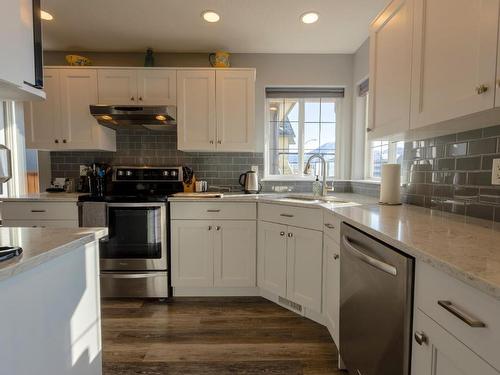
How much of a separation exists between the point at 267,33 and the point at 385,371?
2.61 meters

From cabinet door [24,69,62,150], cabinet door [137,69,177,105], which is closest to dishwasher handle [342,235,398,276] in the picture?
cabinet door [137,69,177,105]

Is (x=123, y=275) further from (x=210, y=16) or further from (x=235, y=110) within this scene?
(x=210, y=16)

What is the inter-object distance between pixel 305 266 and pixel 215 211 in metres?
0.89

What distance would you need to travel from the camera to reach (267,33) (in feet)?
8.19

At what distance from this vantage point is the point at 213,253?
240 cm

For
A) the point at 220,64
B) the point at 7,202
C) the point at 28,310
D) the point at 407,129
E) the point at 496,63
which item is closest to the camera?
the point at 28,310

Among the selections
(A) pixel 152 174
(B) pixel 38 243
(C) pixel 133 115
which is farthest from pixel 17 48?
(A) pixel 152 174

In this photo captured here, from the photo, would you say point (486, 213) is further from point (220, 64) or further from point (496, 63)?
point (220, 64)

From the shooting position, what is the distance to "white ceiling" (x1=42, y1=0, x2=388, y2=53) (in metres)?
2.10

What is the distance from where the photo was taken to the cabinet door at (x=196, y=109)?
2.60 meters

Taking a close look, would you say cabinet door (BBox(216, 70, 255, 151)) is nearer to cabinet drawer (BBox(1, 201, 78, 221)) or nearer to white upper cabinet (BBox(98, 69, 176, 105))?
white upper cabinet (BBox(98, 69, 176, 105))

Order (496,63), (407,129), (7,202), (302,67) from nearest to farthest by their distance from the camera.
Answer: (496,63)
(407,129)
(7,202)
(302,67)

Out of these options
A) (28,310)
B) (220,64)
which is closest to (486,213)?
(28,310)

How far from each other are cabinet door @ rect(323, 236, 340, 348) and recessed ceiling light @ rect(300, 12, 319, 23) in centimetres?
178
